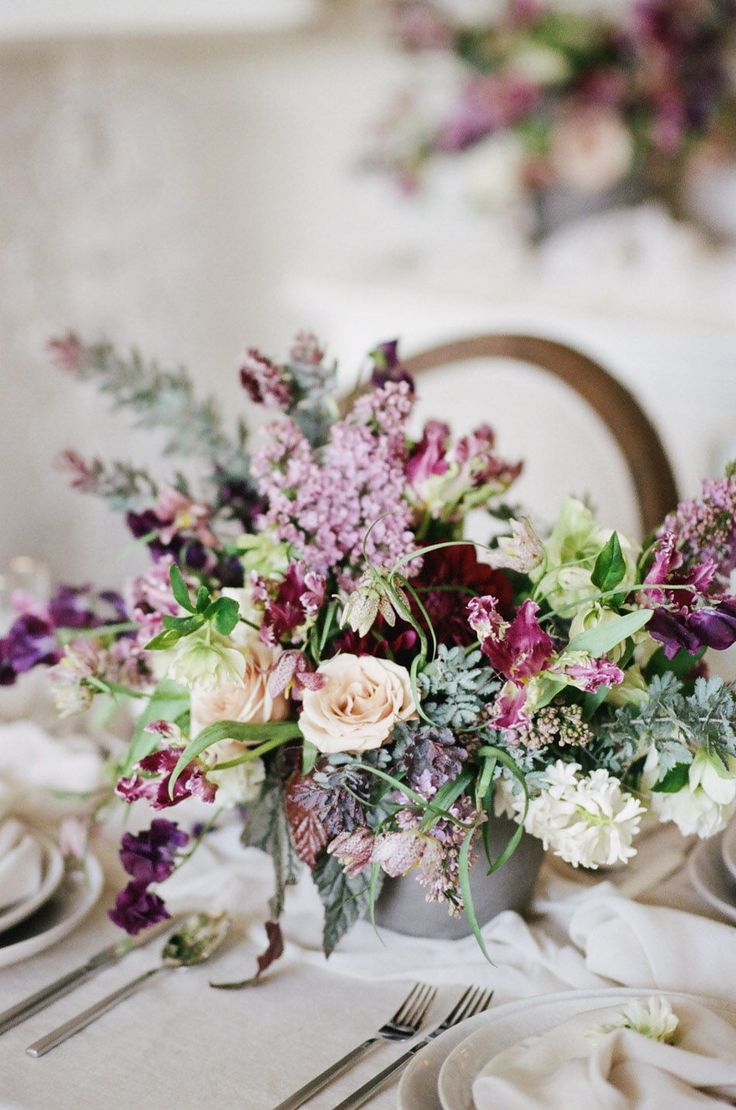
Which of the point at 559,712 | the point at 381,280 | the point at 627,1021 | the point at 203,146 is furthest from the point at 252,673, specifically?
the point at 203,146

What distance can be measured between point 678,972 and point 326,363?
0.48 m

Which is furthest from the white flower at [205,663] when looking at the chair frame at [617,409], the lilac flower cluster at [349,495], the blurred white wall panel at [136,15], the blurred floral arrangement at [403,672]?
the blurred white wall panel at [136,15]

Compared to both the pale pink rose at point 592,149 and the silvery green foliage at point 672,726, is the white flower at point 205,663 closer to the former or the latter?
the silvery green foliage at point 672,726

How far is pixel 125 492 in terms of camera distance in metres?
0.91

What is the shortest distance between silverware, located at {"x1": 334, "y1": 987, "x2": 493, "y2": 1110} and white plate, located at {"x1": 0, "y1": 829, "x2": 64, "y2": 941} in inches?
11.0

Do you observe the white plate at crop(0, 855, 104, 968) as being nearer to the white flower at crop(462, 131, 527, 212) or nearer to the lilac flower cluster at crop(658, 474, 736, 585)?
the lilac flower cluster at crop(658, 474, 736, 585)

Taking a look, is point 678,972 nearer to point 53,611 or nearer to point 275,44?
point 53,611

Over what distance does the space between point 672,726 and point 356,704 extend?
19cm

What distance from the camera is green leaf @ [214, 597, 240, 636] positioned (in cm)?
68

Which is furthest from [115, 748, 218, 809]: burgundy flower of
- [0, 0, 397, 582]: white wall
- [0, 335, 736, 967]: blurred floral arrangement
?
[0, 0, 397, 582]: white wall

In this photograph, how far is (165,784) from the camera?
2.32 feet

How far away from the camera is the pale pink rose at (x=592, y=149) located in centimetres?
233

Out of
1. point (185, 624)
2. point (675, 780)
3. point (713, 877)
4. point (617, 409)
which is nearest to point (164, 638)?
point (185, 624)

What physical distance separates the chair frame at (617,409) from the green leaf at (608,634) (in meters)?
0.65
